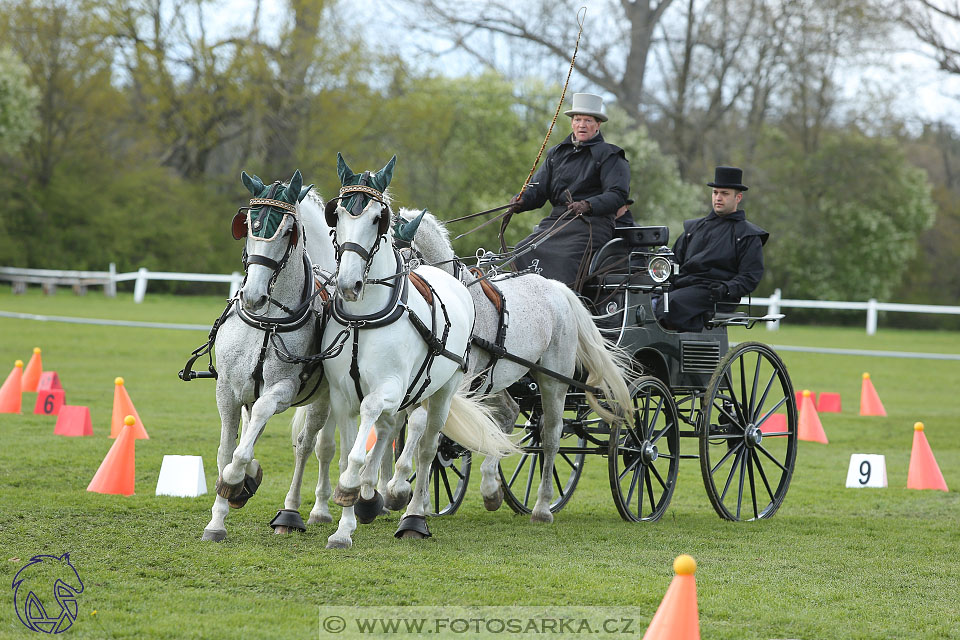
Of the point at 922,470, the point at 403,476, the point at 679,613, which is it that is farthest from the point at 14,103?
the point at 679,613

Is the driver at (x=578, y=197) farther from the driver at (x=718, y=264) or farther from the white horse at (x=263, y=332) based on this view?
the white horse at (x=263, y=332)

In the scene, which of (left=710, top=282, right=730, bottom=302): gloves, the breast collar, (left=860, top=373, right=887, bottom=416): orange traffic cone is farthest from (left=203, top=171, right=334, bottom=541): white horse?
(left=860, top=373, right=887, bottom=416): orange traffic cone

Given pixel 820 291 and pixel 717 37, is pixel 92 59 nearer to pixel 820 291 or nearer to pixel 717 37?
pixel 717 37

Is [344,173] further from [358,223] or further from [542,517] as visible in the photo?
[542,517]

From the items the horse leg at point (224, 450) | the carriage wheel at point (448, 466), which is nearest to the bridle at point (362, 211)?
the horse leg at point (224, 450)

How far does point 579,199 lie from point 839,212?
1286 inches

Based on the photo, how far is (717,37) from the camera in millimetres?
33250

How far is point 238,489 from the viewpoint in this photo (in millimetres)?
5348

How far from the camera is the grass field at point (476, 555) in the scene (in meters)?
4.47

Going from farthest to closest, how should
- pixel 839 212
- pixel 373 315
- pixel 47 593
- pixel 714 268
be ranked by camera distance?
pixel 839 212, pixel 714 268, pixel 373 315, pixel 47 593

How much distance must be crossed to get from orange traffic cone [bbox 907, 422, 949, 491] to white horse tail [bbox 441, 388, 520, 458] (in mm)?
4179

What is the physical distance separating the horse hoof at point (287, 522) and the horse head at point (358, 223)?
142cm

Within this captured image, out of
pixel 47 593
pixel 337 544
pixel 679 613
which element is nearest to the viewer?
pixel 679 613

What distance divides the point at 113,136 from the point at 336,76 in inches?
314
